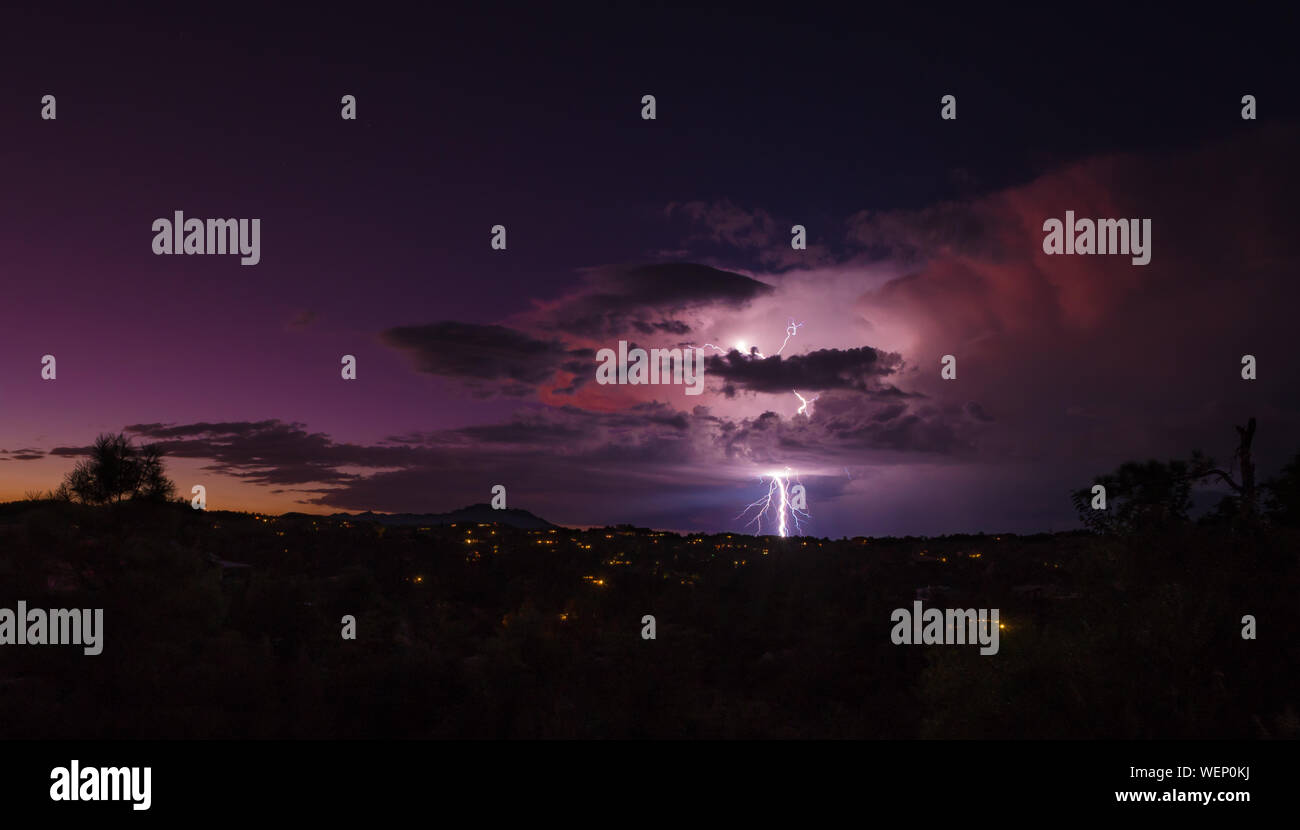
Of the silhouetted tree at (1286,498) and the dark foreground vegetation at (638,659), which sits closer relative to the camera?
the dark foreground vegetation at (638,659)

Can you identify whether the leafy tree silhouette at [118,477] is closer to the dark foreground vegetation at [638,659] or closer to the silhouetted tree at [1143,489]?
the dark foreground vegetation at [638,659]

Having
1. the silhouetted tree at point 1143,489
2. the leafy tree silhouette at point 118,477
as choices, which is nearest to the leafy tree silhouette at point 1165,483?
the silhouetted tree at point 1143,489

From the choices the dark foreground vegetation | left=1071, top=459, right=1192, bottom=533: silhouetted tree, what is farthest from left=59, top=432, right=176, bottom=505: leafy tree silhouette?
left=1071, top=459, right=1192, bottom=533: silhouetted tree

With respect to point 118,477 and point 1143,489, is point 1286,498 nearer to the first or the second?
point 1143,489

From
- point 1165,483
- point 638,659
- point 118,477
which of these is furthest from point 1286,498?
point 118,477

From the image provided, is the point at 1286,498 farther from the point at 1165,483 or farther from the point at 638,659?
the point at 638,659

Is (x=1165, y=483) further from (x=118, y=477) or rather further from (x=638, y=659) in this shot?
(x=118, y=477)
